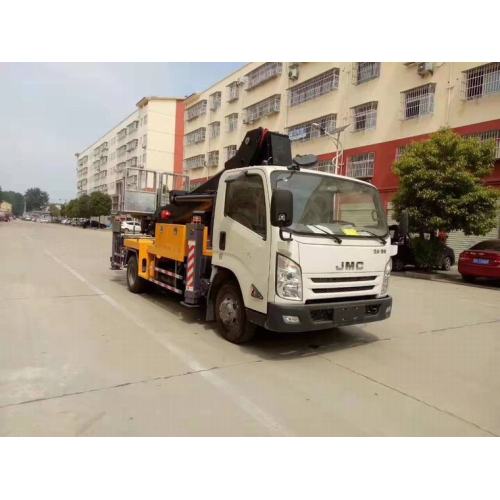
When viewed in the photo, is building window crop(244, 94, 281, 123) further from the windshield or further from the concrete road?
the windshield

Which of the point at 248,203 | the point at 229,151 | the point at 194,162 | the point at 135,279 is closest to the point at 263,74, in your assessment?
the point at 229,151

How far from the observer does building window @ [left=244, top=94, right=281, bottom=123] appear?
97.9 feet

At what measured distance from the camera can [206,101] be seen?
40719 millimetres

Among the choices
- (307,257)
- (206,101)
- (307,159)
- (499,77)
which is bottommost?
(307,257)

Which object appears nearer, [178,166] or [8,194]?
[178,166]

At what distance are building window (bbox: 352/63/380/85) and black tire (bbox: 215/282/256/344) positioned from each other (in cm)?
2068

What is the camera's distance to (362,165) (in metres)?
23.0

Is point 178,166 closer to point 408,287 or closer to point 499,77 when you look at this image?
point 499,77

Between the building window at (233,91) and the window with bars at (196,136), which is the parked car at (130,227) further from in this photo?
the window with bars at (196,136)

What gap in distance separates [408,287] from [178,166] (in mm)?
44764

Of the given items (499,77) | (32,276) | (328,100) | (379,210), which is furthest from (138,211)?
(328,100)

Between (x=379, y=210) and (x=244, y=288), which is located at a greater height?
(x=379, y=210)

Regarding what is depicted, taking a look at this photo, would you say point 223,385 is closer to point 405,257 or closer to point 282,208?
point 282,208

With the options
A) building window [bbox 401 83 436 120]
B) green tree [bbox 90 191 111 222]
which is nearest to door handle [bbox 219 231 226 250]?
building window [bbox 401 83 436 120]
